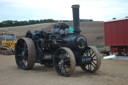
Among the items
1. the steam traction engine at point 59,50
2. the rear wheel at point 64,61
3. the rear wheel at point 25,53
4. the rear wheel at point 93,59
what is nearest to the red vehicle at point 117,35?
the steam traction engine at point 59,50

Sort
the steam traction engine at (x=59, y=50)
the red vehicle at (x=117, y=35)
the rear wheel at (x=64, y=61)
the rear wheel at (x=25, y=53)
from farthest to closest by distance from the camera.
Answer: the red vehicle at (x=117, y=35)
the rear wheel at (x=25, y=53)
the steam traction engine at (x=59, y=50)
the rear wheel at (x=64, y=61)

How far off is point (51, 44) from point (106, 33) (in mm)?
7704

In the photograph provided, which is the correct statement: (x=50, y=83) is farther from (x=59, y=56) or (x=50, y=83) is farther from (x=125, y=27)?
(x=125, y=27)

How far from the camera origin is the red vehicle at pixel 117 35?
44.2 feet

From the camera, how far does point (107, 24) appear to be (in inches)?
592

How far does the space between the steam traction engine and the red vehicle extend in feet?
18.5

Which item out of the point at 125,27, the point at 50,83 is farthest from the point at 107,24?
the point at 50,83

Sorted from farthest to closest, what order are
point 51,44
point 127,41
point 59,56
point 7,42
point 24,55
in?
point 7,42 → point 127,41 → point 24,55 → point 51,44 → point 59,56

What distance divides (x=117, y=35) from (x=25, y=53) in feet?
25.0

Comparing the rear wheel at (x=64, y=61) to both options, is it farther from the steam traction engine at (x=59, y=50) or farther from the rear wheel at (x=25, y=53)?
the rear wheel at (x=25, y=53)

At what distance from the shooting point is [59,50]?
25.2 ft

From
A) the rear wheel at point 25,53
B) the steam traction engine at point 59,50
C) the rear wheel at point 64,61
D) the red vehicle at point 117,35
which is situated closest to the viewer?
the rear wheel at point 64,61

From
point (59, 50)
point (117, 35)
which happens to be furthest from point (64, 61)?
point (117, 35)

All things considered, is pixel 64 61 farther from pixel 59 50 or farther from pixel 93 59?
pixel 93 59
